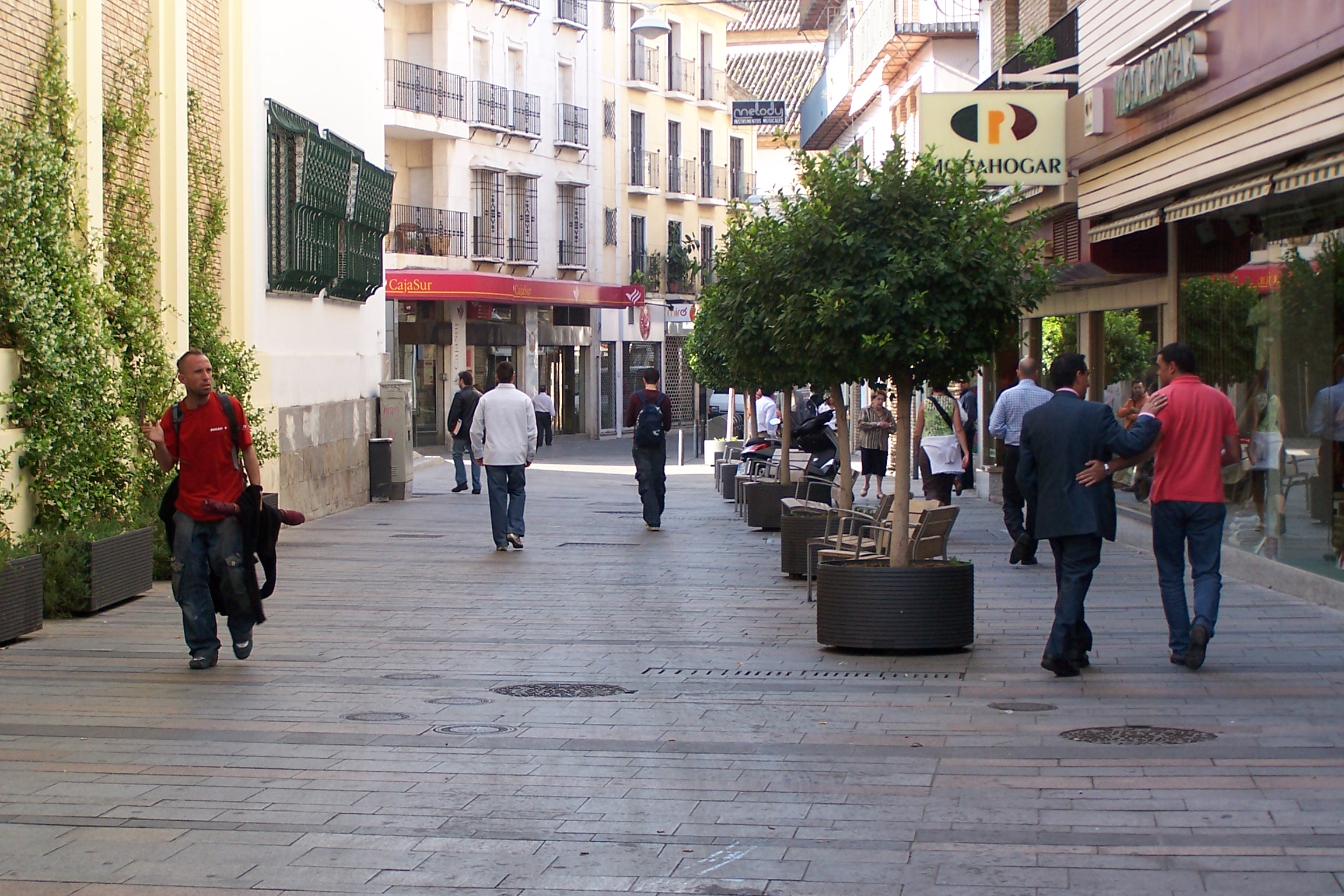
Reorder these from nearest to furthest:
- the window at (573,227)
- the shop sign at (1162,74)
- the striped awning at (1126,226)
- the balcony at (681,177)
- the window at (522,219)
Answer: the shop sign at (1162,74), the striped awning at (1126,226), the window at (522,219), the window at (573,227), the balcony at (681,177)

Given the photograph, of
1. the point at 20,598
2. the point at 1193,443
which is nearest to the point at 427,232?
the point at 20,598

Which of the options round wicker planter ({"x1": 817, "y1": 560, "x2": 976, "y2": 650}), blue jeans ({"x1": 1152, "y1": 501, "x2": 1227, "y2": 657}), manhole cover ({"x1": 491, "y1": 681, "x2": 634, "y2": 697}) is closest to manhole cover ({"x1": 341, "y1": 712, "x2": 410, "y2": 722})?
manhole cover ({"x1": 491, "y1": 681, "x2": 634, "y2": 697})

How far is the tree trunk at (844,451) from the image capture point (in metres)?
14.2

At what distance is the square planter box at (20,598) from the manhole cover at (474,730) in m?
3.81

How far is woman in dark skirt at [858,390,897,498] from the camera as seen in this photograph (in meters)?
20.5

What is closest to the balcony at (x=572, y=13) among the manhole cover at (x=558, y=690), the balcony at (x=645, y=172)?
the balcony at (x=645, y=172)

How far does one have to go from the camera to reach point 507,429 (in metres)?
16.9

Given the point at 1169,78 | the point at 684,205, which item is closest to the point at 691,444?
the point at 684,205

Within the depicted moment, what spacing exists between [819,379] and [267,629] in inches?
158

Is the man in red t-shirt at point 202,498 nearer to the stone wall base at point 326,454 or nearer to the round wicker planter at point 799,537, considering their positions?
the round wicker planter at point 799,537

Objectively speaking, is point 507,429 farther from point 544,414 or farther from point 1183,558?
point 544,414

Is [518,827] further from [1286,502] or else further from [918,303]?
[1286,502]

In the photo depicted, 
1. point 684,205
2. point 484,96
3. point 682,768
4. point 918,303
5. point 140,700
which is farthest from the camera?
point 684,205

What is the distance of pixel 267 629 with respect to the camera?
11.5 meters
